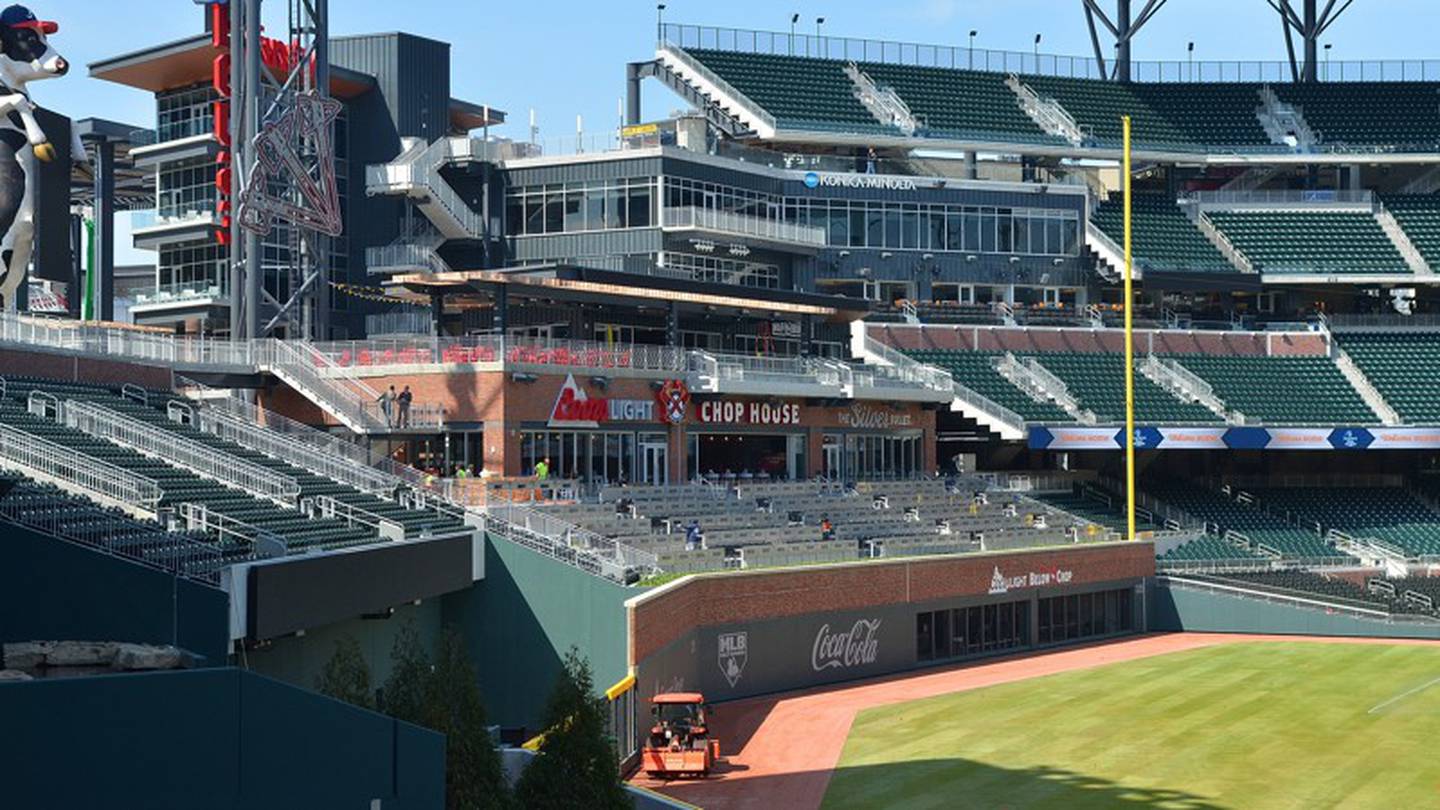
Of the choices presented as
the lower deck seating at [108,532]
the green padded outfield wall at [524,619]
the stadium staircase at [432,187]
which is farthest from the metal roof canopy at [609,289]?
the lower deck seating at [108,532]

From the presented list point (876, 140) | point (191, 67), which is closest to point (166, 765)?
point (191, 67)

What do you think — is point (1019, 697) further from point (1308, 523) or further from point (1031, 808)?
point (1308, 523)

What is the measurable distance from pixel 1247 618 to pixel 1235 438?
429 inches

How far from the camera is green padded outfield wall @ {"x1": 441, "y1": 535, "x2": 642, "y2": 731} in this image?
41.4 meters

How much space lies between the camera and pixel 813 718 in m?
44.9

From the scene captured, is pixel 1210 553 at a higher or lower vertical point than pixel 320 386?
lower

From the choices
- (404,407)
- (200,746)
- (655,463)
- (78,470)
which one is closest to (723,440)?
(655,463)

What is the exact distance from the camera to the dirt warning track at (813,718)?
36.3 meters

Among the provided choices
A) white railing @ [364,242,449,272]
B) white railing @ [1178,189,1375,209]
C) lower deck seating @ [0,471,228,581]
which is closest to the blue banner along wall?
white railing @ [1178,189,1375,209]

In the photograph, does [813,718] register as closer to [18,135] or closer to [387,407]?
[387,407]

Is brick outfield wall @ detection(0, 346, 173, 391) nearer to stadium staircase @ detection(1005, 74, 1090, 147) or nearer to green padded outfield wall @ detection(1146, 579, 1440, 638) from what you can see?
green padded outfield wall @ detection(1146, 579, 1440, 638)

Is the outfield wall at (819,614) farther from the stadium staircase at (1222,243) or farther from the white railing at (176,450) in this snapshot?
the stadium staircase at (1222,243)

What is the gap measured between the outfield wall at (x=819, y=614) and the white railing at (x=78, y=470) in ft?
36.0

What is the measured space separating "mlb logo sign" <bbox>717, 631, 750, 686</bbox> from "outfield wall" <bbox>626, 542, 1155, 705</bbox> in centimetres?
3
